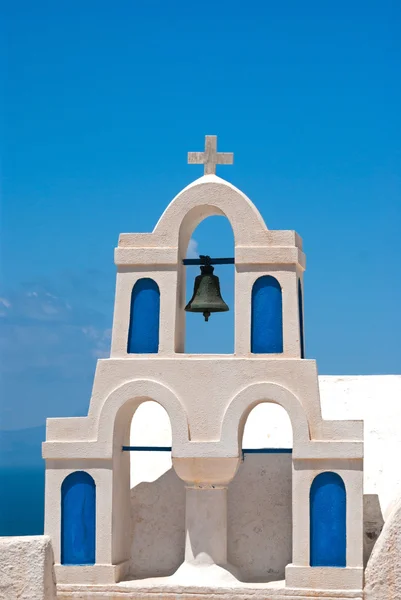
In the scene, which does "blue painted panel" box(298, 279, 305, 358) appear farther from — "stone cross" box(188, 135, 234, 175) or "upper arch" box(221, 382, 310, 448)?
"stone cross" box(188, 135, 234, 175)

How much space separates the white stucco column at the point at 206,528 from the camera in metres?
18.7

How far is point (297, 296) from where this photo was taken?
61.4 ft

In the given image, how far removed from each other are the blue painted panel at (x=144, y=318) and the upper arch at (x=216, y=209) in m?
0.72

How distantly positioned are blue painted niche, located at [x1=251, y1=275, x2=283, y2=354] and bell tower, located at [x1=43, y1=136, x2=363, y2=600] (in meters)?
0.01

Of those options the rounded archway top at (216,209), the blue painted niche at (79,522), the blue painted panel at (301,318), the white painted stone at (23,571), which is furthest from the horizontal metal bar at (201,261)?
the white painted stone at (23,571)

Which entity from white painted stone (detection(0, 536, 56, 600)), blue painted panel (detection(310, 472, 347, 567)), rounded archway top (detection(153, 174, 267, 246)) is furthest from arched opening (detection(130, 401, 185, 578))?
rounded archway top (detection(153, 174, 267, 246))

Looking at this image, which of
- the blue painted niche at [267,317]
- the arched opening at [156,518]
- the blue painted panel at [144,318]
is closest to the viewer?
the blue painted niche at [267,317]

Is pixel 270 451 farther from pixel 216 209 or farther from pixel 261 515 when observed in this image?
pixel 216 209

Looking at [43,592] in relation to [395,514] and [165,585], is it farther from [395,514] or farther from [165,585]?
[395,514]

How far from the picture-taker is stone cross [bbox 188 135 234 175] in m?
19.3

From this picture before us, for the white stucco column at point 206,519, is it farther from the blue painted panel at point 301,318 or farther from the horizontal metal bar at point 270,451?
the blue painted panel at point 301,318

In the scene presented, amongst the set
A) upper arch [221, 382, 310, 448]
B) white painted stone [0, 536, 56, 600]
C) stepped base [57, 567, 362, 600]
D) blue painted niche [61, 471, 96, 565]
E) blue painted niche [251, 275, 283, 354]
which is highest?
blue painted niche [251, 275, 283, 354]

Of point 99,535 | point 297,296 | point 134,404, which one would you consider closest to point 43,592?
point 99,535

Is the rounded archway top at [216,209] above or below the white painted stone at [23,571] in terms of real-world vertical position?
above
